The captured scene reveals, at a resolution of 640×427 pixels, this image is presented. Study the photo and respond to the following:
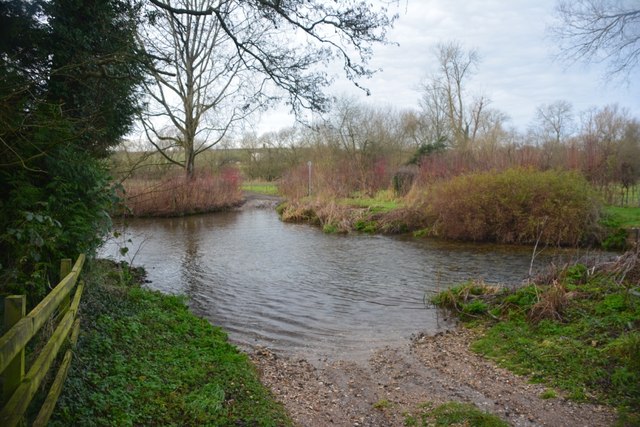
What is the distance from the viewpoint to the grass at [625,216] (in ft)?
50.0

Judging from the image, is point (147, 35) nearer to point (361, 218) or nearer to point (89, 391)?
point (89, 391)

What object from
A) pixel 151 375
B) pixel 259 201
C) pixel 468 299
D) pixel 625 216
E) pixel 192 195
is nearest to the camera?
pixel 151 375

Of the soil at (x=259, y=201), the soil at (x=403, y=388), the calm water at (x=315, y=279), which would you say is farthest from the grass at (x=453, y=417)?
the soil at (x=259, y=201)

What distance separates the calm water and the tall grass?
5554 mm

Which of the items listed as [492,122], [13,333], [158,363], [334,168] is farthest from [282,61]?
[492,122]

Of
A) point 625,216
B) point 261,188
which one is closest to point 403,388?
point 625,216

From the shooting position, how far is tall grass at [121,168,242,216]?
25233 mm

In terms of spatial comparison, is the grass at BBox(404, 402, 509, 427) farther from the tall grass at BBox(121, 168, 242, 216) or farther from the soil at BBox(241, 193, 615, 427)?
the tall grass at BBox(121, 168, 242, 216)

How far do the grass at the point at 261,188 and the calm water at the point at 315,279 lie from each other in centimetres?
2198

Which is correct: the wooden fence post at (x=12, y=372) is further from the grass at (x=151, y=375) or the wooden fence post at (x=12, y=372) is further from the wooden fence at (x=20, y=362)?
the grass at (x=151, y=375)

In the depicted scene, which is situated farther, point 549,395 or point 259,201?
point 259,201

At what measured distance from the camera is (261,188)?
4612cm

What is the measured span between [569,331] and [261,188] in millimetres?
41075

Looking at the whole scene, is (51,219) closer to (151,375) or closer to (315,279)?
(151,375)
